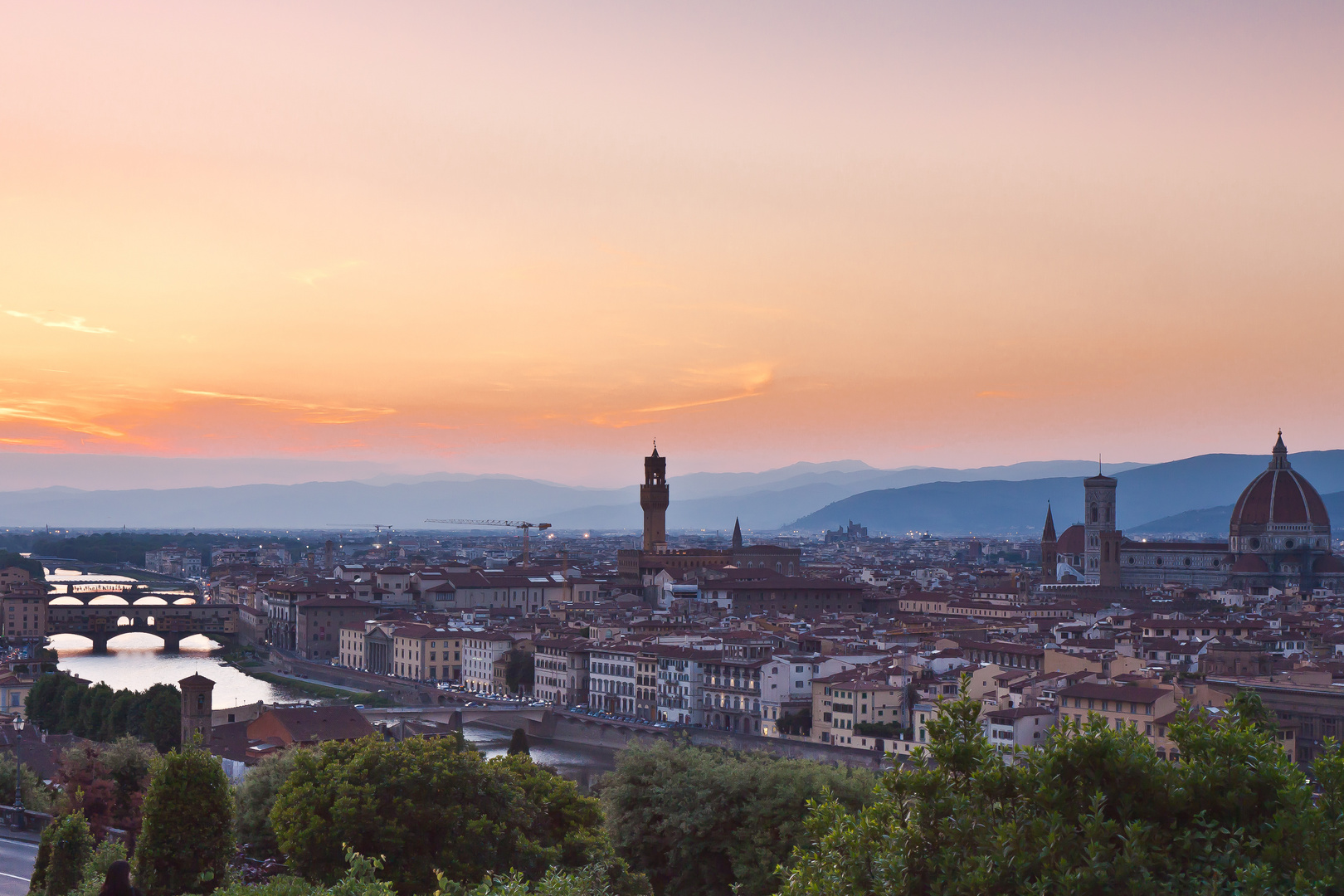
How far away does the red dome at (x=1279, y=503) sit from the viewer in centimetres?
7338

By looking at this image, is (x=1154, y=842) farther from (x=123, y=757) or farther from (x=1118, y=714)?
(x=1118, y=714)

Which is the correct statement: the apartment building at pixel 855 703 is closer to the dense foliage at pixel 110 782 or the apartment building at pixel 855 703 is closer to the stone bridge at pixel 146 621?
the dense foliage at pixel 110 782

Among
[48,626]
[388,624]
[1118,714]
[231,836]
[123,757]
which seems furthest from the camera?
[48,626]

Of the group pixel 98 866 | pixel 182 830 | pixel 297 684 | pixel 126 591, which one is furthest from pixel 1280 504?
pixel 98 866

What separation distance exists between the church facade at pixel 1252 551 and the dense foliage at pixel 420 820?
202 feet

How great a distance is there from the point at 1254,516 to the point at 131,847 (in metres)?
65.9

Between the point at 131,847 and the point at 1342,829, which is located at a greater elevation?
the point at 1342,829

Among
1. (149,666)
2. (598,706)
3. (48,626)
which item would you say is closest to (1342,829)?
(598,706)

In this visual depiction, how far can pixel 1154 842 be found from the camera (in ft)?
19.9

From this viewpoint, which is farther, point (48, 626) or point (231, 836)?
point (48, 626)

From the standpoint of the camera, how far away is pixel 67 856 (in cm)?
1231

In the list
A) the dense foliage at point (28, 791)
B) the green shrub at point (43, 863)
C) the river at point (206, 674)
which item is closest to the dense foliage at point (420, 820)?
the green shrub at point (43, 863)

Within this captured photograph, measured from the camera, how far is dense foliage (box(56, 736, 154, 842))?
64.4ft

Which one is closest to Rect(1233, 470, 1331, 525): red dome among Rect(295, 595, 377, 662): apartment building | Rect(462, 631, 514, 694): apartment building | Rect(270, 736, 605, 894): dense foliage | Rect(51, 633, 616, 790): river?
Rect(462, 631, 514, 694): apartment building
